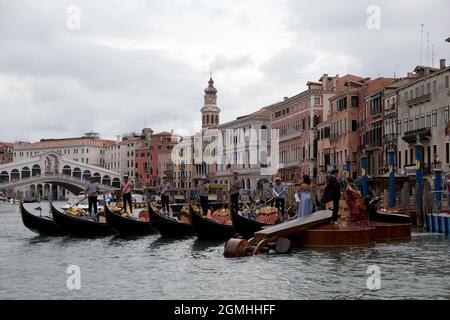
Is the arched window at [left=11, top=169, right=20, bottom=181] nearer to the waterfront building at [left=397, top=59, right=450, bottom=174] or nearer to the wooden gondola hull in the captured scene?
the waterfront building at [left=397, top=59, right=450, bottom=174]

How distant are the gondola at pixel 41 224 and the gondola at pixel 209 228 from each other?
3763mm

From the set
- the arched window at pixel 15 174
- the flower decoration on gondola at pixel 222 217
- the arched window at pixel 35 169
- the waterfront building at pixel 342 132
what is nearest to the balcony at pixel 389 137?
the waterfront building at pixel 342 132

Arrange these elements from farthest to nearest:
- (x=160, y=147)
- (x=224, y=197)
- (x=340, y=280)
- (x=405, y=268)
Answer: (x=160, y=147) < (x=224, y=197) < (x=405, y=268) < (x=340, y=280)

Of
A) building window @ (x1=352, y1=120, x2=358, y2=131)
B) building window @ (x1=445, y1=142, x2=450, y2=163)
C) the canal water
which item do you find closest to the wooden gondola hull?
the canal water

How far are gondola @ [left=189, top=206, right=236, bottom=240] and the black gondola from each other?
9.5 inches

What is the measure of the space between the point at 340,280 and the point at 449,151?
20999 mm

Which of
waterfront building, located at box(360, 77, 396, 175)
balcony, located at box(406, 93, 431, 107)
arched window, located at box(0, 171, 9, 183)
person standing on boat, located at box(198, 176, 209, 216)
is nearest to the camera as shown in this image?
person standing on boat, located at box(198, 176, 209, 216)

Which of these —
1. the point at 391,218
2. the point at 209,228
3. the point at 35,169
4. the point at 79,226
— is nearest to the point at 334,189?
the point at 209,228

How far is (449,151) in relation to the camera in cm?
2838

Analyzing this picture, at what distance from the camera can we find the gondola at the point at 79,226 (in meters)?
15.9

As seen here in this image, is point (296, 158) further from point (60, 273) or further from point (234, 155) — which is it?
point (60, 273)

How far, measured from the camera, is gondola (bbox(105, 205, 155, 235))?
1595 cm

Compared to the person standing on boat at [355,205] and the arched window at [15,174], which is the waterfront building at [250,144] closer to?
the arched window at [15,174]
